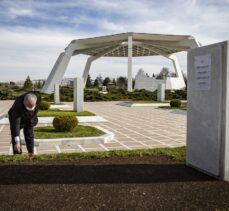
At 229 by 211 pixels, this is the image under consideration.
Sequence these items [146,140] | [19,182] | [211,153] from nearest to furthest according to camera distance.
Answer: [19,182]
[211,153]
[146,140]

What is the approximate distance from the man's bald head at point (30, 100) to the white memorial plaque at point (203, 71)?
2.48m

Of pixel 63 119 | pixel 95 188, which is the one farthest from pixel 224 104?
pixel 63 119

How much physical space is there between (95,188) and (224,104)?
2047 millimetres

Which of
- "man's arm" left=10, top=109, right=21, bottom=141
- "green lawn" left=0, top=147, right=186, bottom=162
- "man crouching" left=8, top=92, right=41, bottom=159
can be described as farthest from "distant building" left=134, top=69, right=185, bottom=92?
"man's arm" left=10, top=109, right=21, bottom=141

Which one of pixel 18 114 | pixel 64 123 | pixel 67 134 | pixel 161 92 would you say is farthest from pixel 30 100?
pixel 161 92

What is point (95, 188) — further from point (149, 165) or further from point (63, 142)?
point (63, 142)

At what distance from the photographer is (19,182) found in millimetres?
3869

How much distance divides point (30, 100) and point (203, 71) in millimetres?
2589

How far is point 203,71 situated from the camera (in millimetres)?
4336

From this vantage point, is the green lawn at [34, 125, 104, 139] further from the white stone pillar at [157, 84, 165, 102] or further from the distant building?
the distant building

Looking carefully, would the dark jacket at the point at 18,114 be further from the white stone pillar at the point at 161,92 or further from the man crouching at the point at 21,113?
the white stone pillar at the point at 161,92

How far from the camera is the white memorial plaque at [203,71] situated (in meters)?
4.23

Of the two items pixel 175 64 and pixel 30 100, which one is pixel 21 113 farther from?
pixel 175 64

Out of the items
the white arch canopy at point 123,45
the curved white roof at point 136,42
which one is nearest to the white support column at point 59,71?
the white arch canopy at point 123,45
